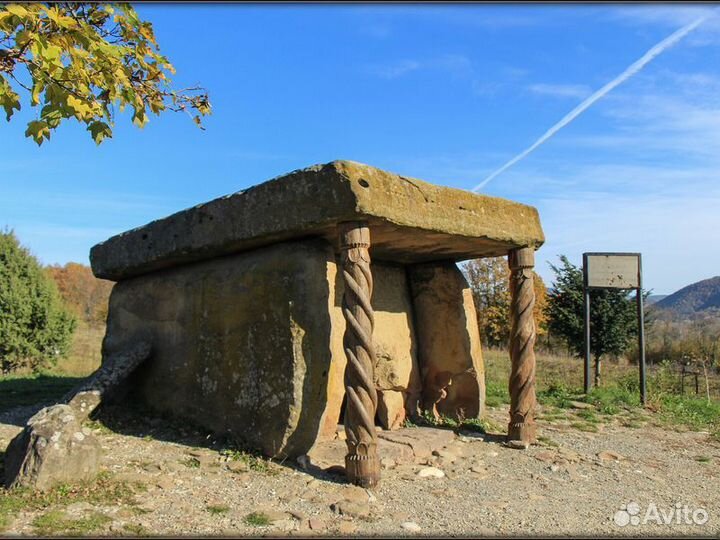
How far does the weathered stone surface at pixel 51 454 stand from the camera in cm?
412

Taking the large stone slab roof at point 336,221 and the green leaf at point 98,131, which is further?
the large stone slab roof at point 336,221

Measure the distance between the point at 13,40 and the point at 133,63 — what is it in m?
0.89

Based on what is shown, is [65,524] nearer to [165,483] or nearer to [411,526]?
[165,483]

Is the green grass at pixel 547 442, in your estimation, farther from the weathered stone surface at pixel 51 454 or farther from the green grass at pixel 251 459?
the weathered stone surface at pixel 51 454

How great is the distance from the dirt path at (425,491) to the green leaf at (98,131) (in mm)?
2403

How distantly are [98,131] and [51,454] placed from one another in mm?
2231

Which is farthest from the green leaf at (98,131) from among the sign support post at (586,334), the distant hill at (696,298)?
the distant hill at (696,298)

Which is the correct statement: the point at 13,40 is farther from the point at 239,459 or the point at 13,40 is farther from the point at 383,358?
the point at 383,358

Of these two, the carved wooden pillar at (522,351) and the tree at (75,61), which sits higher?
the tree at (75,61)

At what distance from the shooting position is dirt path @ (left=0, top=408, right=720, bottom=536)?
12.7ft

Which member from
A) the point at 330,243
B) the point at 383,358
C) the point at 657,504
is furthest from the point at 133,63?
the point at 657,504

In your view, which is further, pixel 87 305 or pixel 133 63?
pixel 87 305

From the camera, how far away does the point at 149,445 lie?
18.1 feet

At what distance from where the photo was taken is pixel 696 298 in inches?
3558
